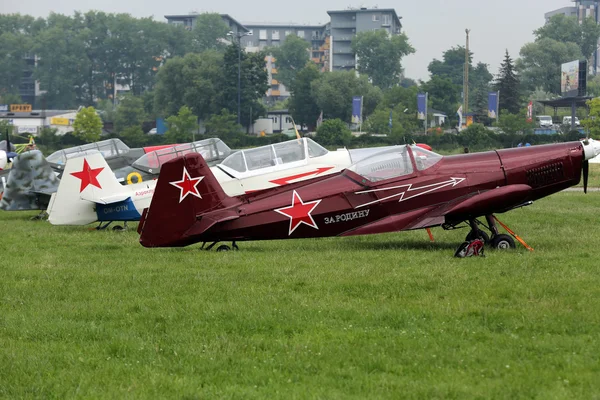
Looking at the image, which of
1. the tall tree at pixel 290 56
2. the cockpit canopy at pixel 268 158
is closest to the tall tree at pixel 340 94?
the tall tree at pixel 290 56

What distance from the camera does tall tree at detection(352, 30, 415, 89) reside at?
159 metres

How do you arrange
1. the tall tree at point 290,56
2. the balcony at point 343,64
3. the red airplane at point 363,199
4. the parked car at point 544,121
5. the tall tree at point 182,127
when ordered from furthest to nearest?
the balcony at point 343,64, the tall tree at point 290,56, the parked car at point 544,121, the tall tree at point 182,127, the red airplane at point 363,199

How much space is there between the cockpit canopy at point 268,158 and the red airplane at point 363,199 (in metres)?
2.33

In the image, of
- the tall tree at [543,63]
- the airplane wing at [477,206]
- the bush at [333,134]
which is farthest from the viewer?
the tall tree at [543,63]

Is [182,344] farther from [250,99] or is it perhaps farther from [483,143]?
[250,99]

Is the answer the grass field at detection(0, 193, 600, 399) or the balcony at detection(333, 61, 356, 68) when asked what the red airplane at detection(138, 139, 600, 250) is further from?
the balcony at detection(333, 61, 356, 68)

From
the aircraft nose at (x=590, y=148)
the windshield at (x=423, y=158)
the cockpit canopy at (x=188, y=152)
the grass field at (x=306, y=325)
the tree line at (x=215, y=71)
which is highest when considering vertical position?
the tree line at (x=215, y=71)

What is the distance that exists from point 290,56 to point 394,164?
169248 mm

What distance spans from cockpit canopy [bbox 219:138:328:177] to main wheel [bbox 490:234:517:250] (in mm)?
3960

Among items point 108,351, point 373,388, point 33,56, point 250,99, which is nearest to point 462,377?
point 373,388

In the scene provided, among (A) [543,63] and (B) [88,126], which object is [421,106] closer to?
(B) [88,126]

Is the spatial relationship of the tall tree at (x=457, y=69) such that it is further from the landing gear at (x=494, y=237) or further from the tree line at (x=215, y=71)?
the landing gear at (x=494, y=237)

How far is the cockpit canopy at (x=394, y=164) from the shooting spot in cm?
1286

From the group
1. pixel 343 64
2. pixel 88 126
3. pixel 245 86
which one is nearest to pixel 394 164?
pixel 88 126
